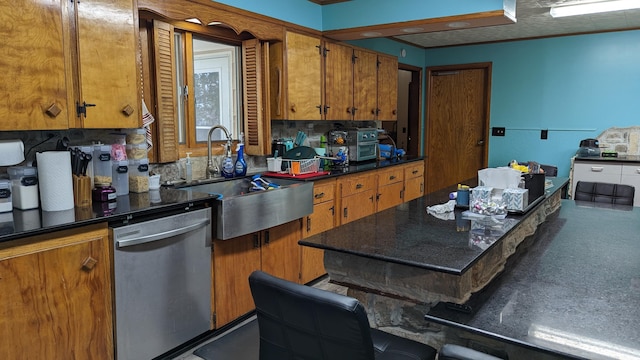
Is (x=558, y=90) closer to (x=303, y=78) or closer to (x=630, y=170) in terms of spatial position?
(x=630, y=170)

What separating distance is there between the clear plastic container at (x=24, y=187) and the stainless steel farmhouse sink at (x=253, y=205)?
0.87 meters

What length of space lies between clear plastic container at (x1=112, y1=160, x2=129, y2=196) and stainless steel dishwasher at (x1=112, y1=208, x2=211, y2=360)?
0.49 meters

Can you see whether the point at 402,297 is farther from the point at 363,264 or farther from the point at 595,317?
the point at 595,317

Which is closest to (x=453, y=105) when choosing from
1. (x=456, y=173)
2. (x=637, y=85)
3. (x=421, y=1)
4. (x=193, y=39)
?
(x=456, y=173)

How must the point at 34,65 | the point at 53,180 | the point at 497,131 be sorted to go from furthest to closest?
the point at 497,131, the point at 53,180, the point at 34,65

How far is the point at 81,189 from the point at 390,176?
2992 millimetres

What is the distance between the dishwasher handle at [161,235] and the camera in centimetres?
212

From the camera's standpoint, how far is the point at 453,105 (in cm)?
640

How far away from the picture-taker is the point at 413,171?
5.11 metres

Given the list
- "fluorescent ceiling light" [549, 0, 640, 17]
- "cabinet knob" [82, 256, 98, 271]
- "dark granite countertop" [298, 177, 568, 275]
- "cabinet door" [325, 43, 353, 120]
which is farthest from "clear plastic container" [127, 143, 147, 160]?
"fluorescent ceiling light" [549, 0, 640, 17]

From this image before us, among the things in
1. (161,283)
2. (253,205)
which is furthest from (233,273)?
(161,283)

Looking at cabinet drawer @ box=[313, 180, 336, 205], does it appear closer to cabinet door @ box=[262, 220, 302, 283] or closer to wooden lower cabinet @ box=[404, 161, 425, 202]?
cabinet door @ box=[262, 220, 302, 283]

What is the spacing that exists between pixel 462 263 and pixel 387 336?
426mm

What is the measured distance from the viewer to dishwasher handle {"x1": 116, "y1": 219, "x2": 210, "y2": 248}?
6.97 ft
